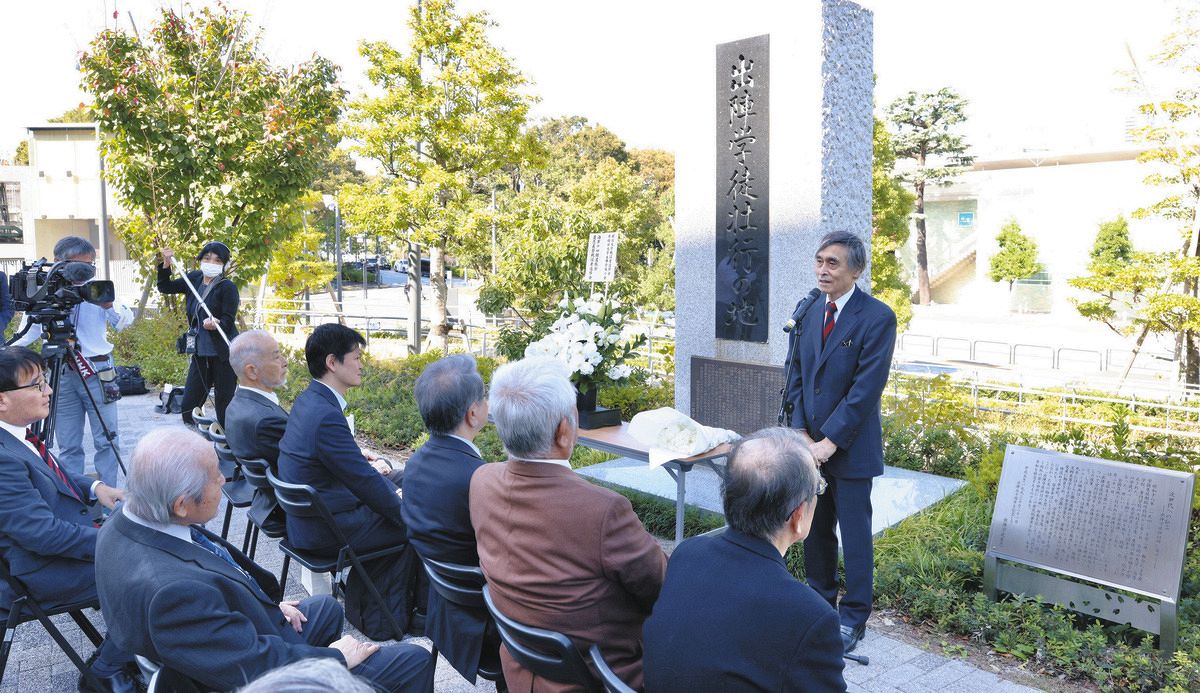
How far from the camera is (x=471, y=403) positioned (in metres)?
2.99

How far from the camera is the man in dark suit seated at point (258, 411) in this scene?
12.5 ft

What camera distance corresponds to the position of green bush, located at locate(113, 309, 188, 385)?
11.1m

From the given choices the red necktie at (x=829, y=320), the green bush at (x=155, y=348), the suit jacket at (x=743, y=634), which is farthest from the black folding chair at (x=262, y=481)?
the green bush at (x=155, y=348)

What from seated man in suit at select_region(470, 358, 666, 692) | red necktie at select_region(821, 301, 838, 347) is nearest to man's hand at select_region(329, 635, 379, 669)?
seated man in suit at select_region(470, 358, 666, 692)

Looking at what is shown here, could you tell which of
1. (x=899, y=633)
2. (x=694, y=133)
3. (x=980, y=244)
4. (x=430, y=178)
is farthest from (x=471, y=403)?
(x=980, y=244)

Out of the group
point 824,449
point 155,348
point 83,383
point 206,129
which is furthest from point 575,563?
point 155,348

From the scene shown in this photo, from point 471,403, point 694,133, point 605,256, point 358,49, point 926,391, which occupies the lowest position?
point 926,391

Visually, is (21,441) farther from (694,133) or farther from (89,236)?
(89,236)

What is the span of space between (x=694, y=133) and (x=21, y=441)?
473 cm

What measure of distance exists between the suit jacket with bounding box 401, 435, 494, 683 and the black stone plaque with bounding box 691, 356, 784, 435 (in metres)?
3.24

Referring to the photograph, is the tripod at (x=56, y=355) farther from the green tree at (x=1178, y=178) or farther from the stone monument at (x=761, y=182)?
the green tree at (x=1178, y=178)

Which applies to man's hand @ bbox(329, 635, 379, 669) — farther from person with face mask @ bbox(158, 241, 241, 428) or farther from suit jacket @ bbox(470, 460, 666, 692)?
person with face mask @ bbox(158, 241, 241, 428)

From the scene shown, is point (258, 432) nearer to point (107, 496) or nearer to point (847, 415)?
point (107, 496)

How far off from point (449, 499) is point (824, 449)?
1717 millimetres
